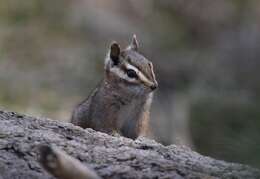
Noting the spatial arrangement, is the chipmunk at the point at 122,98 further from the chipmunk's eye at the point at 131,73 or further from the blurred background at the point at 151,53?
the blurred background at the point at 151,53

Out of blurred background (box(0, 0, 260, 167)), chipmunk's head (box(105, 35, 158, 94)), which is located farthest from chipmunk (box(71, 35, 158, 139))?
blurred background (box(0, 0, 260, 167))

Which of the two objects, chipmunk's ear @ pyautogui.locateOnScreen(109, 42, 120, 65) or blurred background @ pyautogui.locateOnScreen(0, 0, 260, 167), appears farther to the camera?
blurred background @ pyautogui.locateOnScreen(0, 0, 260, 167)

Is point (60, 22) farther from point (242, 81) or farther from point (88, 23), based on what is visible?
point (242, 81)

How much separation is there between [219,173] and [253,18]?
42.7ft

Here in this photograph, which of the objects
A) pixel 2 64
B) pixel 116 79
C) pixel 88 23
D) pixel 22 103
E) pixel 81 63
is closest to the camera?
pixel 116 79

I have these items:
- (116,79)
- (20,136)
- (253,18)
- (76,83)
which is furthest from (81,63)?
(20,136)

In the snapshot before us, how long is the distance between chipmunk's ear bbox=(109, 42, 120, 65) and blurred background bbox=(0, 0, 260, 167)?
13.0 ft

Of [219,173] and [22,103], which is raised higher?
[22,103]

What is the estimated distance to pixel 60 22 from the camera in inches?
624

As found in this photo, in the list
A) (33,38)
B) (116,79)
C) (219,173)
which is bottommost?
(219,173)

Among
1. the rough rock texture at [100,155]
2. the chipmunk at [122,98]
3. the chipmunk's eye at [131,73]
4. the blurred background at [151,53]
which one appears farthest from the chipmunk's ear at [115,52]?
the blurred background at [151,53]

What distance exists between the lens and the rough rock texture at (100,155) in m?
4.37

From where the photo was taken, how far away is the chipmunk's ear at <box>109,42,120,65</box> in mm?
6770

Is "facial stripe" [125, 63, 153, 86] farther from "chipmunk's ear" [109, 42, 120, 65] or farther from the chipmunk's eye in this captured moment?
"chipmunk's ear" [109, 42, 120, 65]
